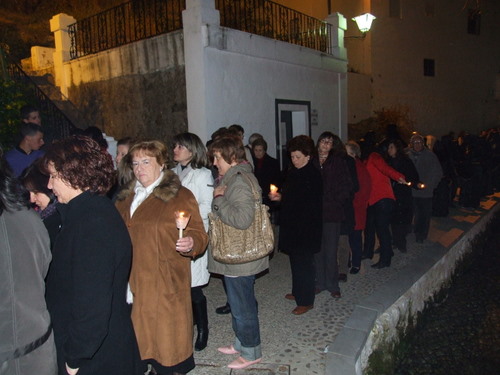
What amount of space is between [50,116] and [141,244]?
24.6ft

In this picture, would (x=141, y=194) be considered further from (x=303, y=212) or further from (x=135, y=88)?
(x=135, y=88)

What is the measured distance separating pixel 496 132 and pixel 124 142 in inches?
435

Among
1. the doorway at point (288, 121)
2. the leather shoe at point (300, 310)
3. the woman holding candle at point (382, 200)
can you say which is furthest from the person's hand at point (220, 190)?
the doorway at point (288, 121)

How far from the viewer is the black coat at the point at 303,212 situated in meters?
4.45

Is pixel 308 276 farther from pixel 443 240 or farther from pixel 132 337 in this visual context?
pixel 443 240

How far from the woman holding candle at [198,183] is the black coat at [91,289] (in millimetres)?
1546

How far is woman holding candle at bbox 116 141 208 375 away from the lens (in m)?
2.88

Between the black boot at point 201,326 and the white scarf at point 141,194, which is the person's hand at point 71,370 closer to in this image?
the white scarf at point 141,194

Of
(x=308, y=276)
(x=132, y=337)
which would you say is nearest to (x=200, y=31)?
(x=308, y=276)

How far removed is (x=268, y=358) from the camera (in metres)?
3.79

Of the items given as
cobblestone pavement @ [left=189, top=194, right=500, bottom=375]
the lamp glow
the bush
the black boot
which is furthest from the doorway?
the black boot

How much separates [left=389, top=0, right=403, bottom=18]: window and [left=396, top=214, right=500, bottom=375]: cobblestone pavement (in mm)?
13203

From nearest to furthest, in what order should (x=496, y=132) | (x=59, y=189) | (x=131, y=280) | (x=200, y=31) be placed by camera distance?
1. (x=59, y=189)
2. (x=131, y=280)
3. (x=200, y=31)
4. (x=496, y=132)

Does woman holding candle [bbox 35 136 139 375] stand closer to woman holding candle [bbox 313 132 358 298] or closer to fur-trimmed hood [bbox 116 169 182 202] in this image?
fur-trimmed hood [bbox 116 169 182 202]
